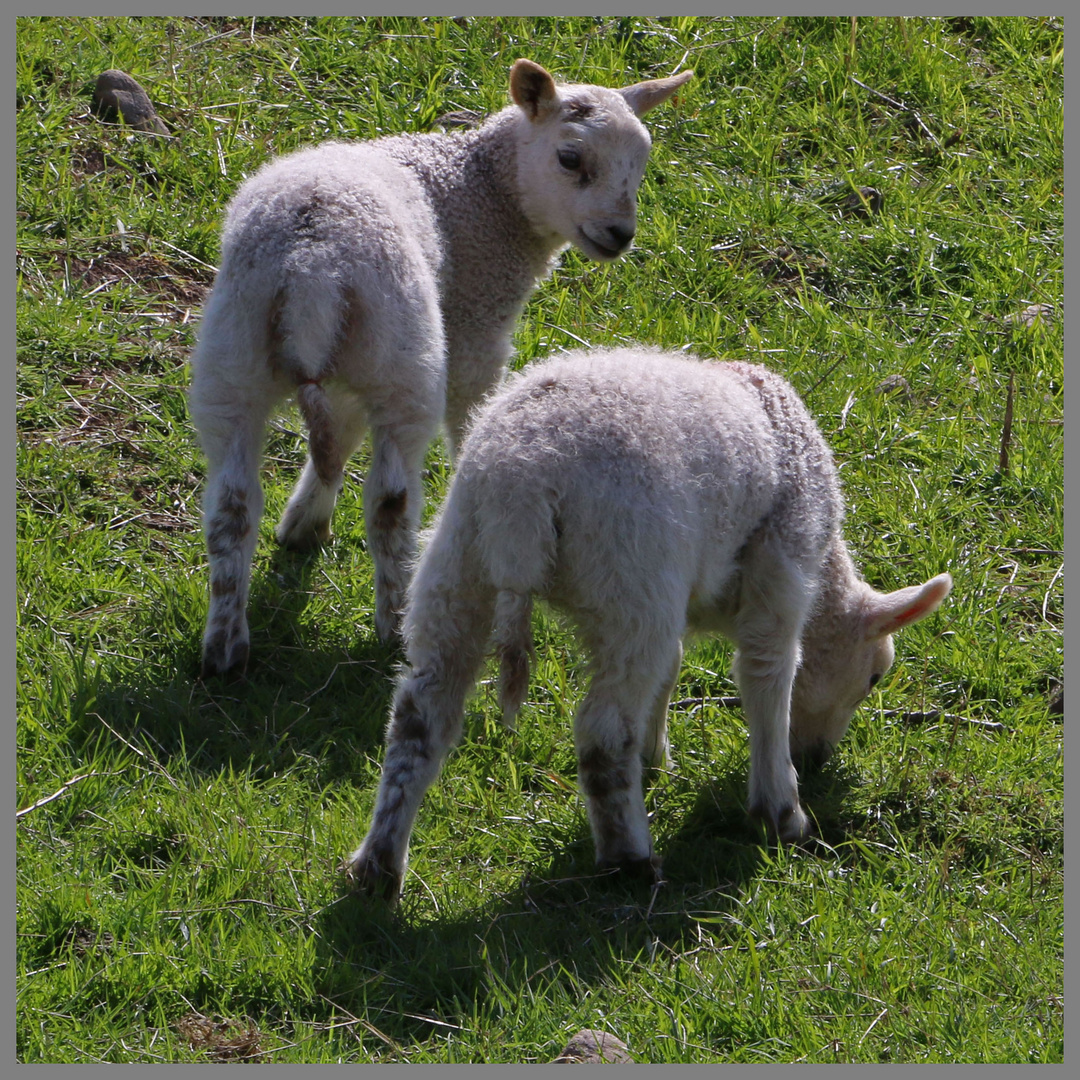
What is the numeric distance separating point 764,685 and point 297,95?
17.6 feet

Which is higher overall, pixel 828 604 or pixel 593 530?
pixel 593 530

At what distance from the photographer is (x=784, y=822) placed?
14.7 feet

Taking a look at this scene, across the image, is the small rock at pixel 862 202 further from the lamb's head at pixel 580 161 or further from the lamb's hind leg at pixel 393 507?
the lamb's hind leg at pixel 393 507

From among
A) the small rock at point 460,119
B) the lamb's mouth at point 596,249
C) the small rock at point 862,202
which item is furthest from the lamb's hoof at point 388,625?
the small rock at point 862,202

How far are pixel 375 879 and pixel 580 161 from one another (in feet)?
10.8

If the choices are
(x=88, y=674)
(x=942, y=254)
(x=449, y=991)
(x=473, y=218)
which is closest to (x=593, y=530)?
(x=449, y=991)

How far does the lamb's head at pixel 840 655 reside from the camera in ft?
15.8

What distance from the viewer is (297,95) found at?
8.29m

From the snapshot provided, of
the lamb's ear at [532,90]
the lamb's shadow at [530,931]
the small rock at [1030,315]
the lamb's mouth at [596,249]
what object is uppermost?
the lamb's ear at [532,90]

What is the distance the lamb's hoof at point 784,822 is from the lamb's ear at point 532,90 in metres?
3.17

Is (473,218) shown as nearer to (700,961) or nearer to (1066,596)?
(1066,596)

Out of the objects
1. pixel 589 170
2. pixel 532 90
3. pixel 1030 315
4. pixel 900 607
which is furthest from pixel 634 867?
pixel 1030 315

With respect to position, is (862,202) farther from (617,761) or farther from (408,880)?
(408,880)

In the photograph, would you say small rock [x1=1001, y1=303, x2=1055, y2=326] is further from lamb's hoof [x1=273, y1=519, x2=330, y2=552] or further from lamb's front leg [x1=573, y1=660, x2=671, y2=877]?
lamb's front leg [x1=573, y1=660, x2=671, y2=877]
